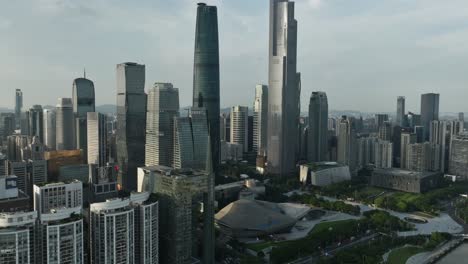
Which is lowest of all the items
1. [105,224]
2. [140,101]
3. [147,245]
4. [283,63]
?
[147,245]

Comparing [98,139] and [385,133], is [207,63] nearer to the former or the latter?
[98,139]

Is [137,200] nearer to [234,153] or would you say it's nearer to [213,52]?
[213,52]

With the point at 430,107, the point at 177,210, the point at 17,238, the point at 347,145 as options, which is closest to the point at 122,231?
the point at 177,210

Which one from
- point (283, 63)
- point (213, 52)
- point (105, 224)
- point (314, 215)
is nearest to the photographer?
point (105, 224)

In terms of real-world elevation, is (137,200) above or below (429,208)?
above

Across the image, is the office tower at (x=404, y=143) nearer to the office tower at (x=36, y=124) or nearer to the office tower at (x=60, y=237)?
the office tower at (x=60, y=237)

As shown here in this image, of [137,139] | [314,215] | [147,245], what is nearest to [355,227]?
[314,215]

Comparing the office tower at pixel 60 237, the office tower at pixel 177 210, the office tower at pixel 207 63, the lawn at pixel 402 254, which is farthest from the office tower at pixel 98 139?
the lawn at pixel 402 254
